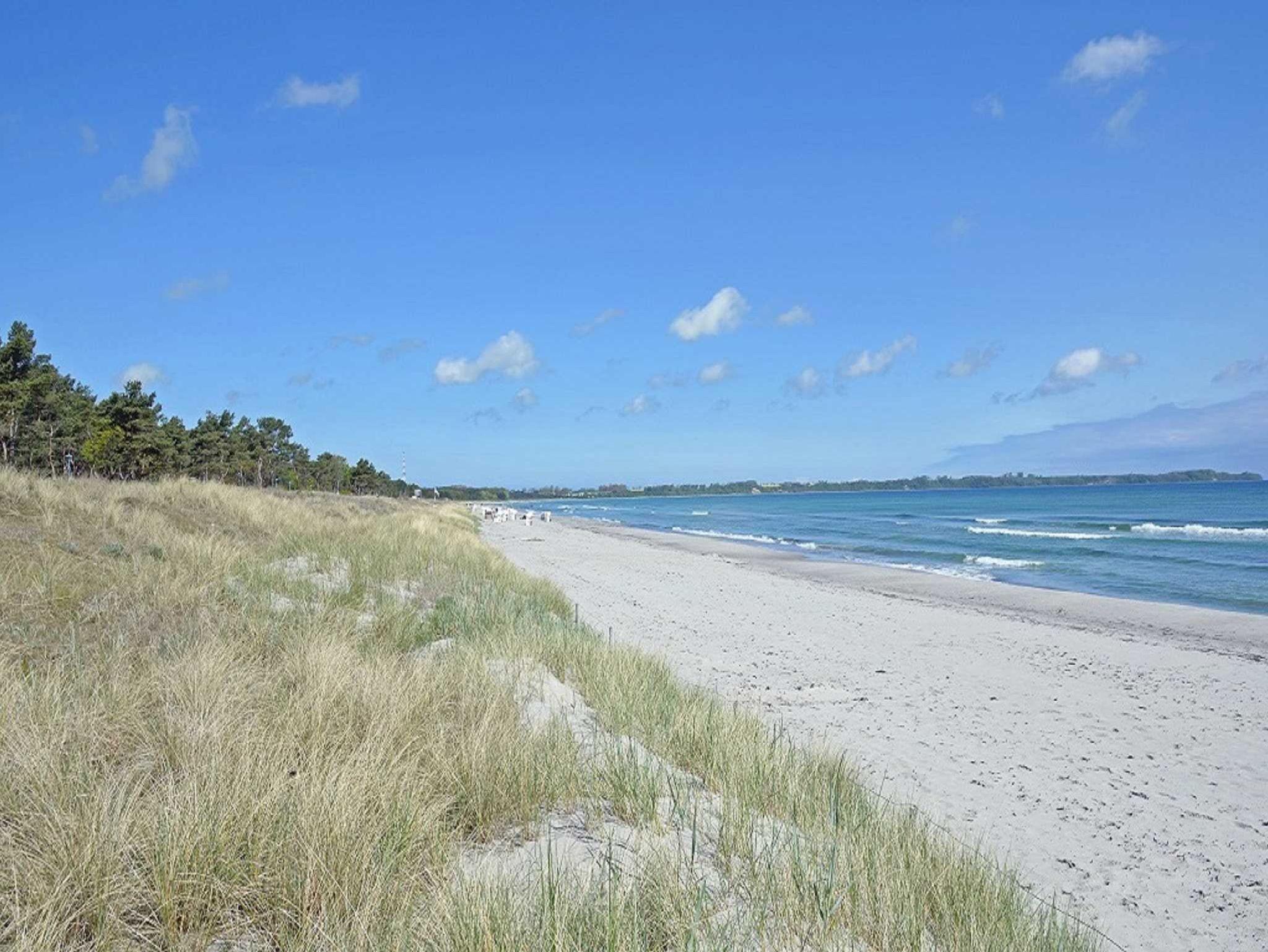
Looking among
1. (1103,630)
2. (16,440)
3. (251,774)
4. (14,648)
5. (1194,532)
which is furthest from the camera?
(16,440)

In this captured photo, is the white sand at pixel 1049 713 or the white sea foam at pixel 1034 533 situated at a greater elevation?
the white sea foam at pixel 1034 533

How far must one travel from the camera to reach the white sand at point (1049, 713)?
205 inches

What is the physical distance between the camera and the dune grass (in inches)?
103

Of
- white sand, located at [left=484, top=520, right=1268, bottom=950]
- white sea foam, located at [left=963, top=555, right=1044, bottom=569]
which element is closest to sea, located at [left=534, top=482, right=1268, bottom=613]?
white sea foam, located at [left=963, top=555, right=1044, bottom=569]

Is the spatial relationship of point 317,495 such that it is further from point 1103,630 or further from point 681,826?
point 681,826

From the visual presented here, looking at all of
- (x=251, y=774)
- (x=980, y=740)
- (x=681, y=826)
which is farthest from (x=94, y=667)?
(x=980, y=740)

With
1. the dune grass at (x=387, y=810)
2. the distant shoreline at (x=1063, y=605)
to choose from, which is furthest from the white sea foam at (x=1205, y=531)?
the dune grass at (x=387, y=810)

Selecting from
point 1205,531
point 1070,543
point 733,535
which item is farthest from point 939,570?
point 1205,531

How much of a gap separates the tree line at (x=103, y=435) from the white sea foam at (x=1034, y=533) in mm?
40768

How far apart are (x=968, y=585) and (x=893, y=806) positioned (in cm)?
1912

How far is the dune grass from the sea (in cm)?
1951

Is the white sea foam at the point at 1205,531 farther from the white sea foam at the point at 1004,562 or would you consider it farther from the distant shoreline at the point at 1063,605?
the distant shoreline at the point at 1063,605

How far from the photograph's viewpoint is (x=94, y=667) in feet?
16.3

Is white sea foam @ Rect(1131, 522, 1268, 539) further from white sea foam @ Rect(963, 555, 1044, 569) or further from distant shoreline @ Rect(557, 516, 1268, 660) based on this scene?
distant shoreline @ Rect(557, 516, 1268, 660)
